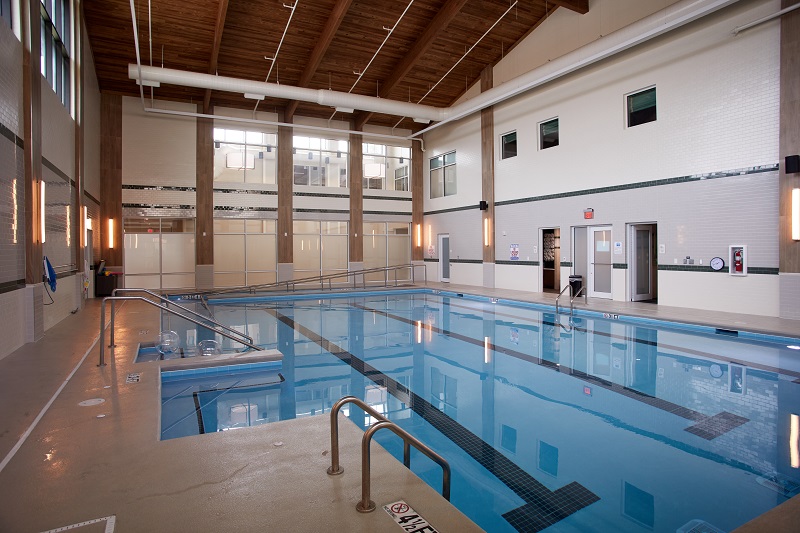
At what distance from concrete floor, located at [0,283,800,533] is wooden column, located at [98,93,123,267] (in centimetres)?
1110

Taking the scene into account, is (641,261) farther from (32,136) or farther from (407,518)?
(32,136)

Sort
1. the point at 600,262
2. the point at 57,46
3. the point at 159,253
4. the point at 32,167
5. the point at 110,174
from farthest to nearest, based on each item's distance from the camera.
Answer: the point at 159,253
the point at 110,174
the point at 600,262
the point at 57,46
the point at 32,167

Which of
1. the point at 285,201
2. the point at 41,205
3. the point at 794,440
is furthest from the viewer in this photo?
the point at 285,201

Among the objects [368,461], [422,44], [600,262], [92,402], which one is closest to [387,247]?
[422,44]

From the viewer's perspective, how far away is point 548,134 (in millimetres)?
12914

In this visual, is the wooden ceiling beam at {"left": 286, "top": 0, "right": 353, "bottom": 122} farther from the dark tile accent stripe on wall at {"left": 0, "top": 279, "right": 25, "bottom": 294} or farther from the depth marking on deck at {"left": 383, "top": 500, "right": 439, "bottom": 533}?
the depth marking on deck at {"left": 383, "top": 500, "right": 439, "bottom": 533}

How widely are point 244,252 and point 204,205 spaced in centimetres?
199

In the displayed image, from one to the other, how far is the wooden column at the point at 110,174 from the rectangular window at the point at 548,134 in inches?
489

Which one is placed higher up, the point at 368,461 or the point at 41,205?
the point at 41,205

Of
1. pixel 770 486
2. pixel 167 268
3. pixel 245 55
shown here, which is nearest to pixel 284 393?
pixel 770 486

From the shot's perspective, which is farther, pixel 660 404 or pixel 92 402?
pixel 660 404

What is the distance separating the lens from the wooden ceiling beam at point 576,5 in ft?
36.8

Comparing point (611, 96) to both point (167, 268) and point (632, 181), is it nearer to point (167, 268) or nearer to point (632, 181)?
point (632, 181)

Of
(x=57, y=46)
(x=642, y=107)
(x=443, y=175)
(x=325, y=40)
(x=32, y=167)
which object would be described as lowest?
(x=32, y=167)
